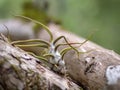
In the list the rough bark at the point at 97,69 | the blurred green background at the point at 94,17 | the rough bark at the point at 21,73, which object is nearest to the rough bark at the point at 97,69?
the rough bark at the point at 97,69

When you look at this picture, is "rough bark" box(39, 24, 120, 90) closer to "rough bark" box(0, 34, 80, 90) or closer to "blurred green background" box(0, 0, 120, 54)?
"rough bark" box(0, 34, 80, 90)

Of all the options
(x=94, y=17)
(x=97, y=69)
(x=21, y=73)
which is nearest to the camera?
(x=21, y=73)

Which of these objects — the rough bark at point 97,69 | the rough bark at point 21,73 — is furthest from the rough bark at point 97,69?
the rough bark at point 21,73

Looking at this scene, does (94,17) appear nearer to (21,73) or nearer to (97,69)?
(97,69)

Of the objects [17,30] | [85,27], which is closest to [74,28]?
[85,27]

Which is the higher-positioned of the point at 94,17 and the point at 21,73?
the point at 94,17

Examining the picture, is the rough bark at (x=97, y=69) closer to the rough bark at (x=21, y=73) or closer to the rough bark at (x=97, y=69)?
the rough bark at (x=97, y=69)

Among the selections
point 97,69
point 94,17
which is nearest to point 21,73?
point 97,69

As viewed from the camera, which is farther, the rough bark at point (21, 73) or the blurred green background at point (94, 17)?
the blurred green background at point (94, 17)

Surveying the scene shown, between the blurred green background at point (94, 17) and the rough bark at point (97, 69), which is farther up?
the blurred green background at point (94, 17)
